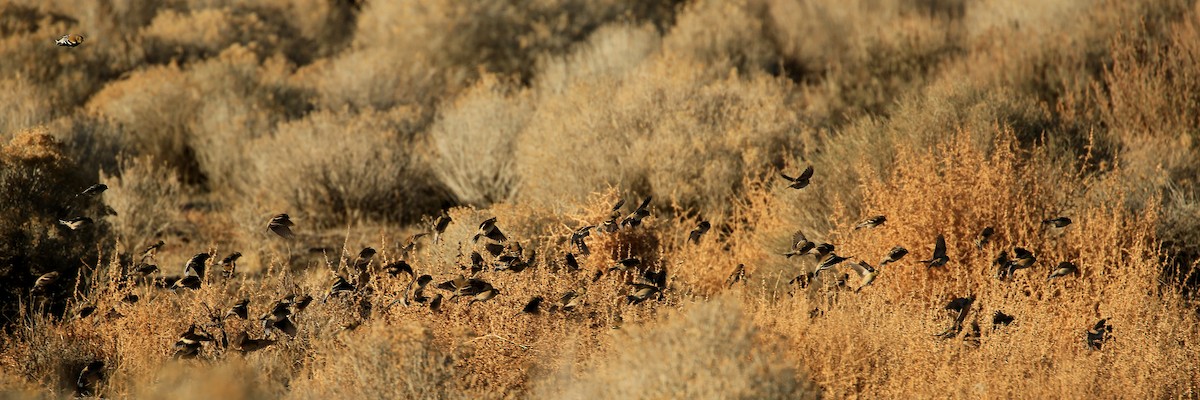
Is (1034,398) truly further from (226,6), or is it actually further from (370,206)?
(226,6)

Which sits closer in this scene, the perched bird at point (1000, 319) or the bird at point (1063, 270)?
the perched bird at point (1000, 319)

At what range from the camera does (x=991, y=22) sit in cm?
1262

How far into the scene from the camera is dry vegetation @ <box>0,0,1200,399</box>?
4742 mm

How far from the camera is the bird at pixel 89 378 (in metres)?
4.96

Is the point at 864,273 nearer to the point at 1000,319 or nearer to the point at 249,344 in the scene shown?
the point at 1000,319

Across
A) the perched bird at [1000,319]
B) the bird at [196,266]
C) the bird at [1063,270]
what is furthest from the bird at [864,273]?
the bird at [196,266]

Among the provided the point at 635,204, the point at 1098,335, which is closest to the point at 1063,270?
the point at 1098,335

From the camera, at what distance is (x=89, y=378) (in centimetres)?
506

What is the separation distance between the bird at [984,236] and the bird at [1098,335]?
739mm

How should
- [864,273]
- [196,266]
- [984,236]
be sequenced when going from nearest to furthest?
1. [196,266]
2. [864,273]
3. [984,236]

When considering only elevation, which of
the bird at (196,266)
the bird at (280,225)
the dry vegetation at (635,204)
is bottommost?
the dry vegetation at (635,204)

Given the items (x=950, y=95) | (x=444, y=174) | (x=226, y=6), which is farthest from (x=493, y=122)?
(x=226, y=6)

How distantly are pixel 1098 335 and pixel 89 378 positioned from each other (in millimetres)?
4691

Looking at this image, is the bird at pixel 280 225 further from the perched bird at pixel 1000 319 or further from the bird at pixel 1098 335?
the bird at pixel 1098 335
